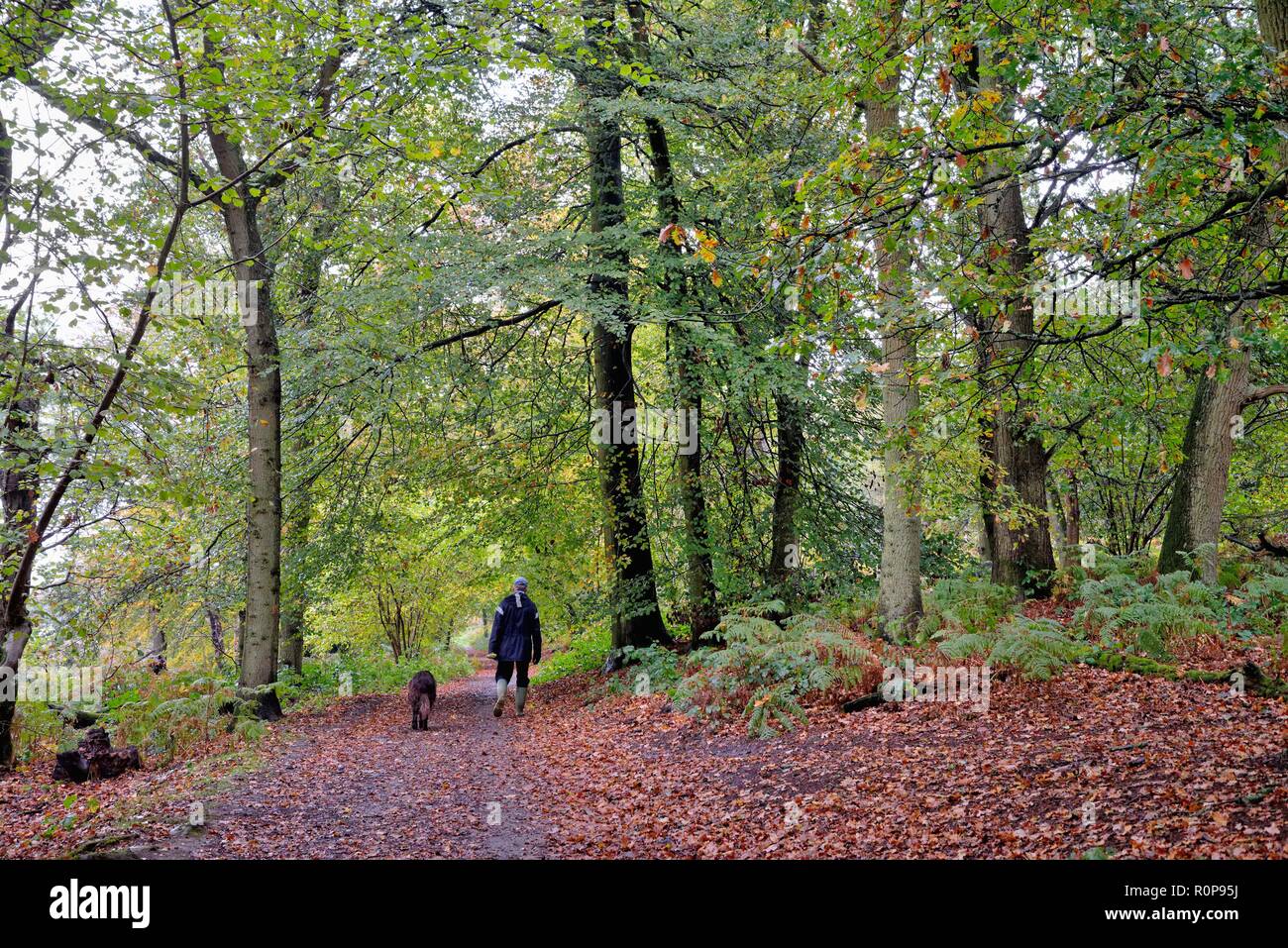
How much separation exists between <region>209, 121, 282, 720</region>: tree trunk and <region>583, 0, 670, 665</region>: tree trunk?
4.67 metres

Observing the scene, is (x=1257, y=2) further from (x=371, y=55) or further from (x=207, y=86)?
(x=371, y=55)

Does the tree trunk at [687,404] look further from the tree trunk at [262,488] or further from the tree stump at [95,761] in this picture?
the tree stump at [95,761]

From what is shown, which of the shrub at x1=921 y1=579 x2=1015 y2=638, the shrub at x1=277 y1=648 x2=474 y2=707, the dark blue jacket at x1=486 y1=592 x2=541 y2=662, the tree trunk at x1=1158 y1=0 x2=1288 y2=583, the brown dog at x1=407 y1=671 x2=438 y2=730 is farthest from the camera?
the shrub at x1=277 y1=648 x2=474 y2=707

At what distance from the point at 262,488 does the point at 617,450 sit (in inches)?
208

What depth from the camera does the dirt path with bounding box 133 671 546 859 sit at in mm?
5668

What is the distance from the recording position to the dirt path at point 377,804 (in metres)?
5.67

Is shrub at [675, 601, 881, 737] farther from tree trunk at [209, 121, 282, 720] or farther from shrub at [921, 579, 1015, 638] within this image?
tree trunk at [209, 121, 282, 720]

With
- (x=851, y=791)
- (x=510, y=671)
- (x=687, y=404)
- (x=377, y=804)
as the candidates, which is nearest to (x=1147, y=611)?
(x=851, y=791)

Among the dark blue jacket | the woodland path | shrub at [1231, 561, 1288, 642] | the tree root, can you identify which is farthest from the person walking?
shrub at [1231, 561, 1288, 642]

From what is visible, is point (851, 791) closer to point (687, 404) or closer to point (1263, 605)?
point (1263, 605)

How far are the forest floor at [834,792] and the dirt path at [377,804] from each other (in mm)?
27

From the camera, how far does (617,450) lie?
530 inches
